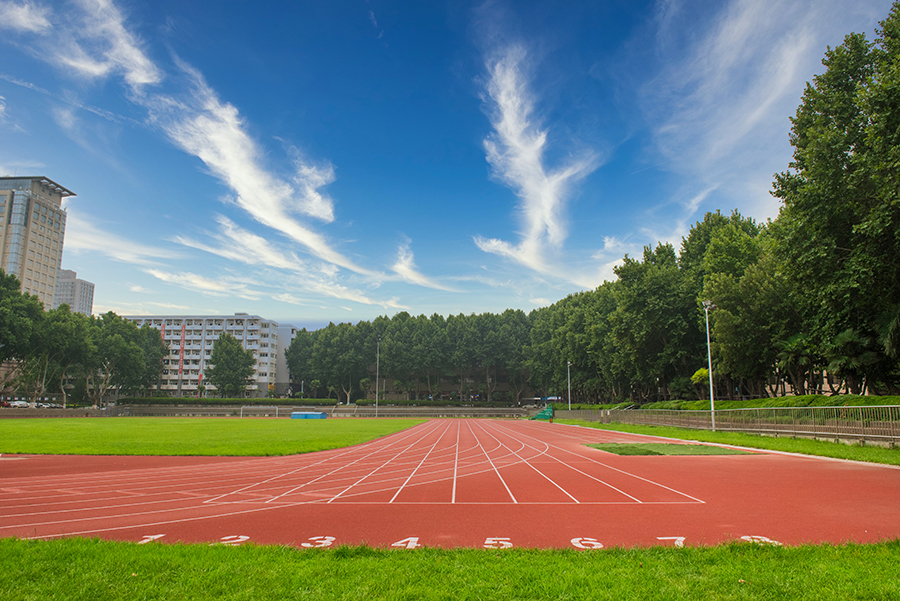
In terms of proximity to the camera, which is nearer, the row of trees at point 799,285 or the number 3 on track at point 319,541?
the number 3 on track at point 319,541

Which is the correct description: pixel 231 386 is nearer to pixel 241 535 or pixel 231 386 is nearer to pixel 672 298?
pixel 672 298

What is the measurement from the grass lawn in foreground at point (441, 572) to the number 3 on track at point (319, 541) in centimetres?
54

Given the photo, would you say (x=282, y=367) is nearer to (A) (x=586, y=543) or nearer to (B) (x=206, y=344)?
(B) (x=206, y=344)

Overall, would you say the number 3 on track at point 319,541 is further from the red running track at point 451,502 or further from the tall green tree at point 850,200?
the tall green tree at point 850,200

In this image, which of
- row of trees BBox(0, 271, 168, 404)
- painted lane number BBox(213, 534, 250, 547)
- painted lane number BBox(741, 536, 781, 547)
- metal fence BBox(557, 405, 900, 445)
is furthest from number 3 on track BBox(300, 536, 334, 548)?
row of trees BBox(0, 271, 168, 404)

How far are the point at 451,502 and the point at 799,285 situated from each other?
21.3m

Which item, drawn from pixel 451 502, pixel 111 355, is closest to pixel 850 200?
pixel 451 502

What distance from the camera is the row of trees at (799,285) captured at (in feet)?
62.6

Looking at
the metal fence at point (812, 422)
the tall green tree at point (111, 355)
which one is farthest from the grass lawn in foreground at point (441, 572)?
the tall green tree at point (111, 355)

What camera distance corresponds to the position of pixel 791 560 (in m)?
5.41

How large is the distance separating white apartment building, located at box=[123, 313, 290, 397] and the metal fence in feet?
357

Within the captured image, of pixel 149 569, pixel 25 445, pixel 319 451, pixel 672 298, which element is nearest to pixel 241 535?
pixel 149 569

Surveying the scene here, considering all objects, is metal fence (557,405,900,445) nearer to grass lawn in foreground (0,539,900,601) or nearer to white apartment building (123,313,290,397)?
grass lawn in foreground (0,539,900,601)

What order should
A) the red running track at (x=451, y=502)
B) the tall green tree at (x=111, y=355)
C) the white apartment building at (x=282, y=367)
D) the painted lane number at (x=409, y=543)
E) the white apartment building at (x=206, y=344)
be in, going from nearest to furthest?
the painted lane number at (x=409, y=543)
the red running track at (x=451, y=502)
the tall green tree at (x=111, y=355)
the white apartment building at (x=206, y=344)
the white apartment building at (x=282, y=367)
